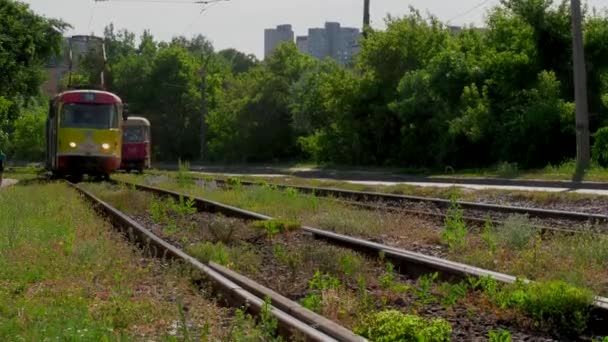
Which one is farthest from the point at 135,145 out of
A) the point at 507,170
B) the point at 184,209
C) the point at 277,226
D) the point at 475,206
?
the point at 277,226

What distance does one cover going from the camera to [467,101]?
38.1m

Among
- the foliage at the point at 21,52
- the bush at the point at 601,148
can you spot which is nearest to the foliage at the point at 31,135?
the foliage at the point at 21,52

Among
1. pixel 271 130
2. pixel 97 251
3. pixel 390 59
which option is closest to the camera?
pixel 97 251

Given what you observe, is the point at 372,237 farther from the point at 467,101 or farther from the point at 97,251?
the point at 467,101

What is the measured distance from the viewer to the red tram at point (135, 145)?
4888 centimetres

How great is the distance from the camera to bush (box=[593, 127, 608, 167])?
28719 millimetres

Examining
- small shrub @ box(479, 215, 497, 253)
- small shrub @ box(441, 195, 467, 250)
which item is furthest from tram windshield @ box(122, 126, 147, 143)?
small shrub @ box(479, 215, 497, 253)

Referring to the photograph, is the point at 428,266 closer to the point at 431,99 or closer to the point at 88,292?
the point at 88,292

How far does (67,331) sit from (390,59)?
1631 inches

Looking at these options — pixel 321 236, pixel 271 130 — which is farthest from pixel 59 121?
pixel 271 130

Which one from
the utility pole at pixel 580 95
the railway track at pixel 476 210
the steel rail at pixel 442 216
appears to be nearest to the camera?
the steel rail at pixel 442 216

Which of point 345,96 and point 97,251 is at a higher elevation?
point 345,96

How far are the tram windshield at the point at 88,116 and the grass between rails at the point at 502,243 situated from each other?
592 inches

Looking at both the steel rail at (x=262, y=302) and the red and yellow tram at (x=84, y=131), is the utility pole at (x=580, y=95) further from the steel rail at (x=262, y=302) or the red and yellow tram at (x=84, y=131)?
the steel rail at (x=262, y=302)
